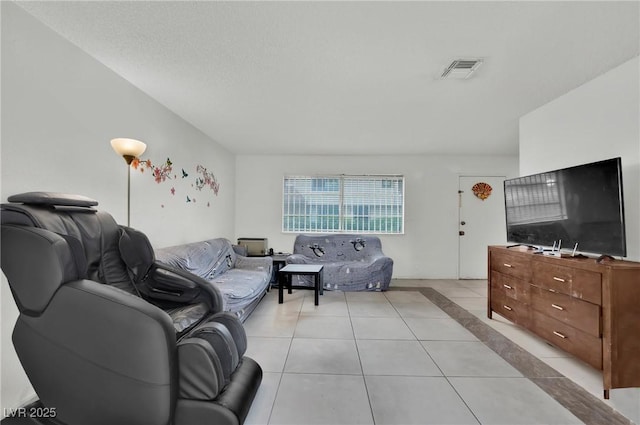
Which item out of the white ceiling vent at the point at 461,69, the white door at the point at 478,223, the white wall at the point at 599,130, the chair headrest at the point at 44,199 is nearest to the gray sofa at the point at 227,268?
the chair headrest at the point at 44,199

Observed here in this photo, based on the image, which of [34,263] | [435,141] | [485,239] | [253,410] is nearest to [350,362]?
[253,410]

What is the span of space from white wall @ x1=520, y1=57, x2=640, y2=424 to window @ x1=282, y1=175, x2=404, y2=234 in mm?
2719

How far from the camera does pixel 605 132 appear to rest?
251 centimetres

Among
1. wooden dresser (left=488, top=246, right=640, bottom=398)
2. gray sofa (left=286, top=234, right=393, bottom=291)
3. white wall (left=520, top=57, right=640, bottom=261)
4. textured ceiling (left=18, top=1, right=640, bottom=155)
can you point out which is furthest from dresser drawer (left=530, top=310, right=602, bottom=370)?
gray sofa (left=286, top=234, right=393, bottom=291)

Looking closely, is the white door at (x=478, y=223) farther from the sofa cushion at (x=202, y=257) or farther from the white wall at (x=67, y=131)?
the white wall at (x=67, y=131)

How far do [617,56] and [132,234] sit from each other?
3.86 m

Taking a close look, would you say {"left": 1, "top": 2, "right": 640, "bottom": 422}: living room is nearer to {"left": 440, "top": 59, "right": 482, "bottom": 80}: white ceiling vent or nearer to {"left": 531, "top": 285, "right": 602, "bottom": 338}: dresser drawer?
{"left": 440, "top": 59, "right": 482, "bottom": 80}: white ceiling vent

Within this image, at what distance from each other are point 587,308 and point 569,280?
0.79ft

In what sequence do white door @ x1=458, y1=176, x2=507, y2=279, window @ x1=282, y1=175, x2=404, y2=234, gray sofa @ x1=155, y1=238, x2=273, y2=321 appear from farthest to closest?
window @ x1=282, y1=175, x2=404, y2=234 < white door @ x1=458, y1=176, x2=507, y2=279 < gray sofa @ x1=155, y1=238, x2=273, y2=321

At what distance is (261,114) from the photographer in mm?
3557

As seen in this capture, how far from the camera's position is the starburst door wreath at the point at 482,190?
223 inches

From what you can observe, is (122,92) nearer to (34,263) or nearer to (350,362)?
(34,263)

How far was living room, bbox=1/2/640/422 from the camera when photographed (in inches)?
70.0

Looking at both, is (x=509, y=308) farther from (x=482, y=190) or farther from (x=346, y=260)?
(x=482, y=190)
